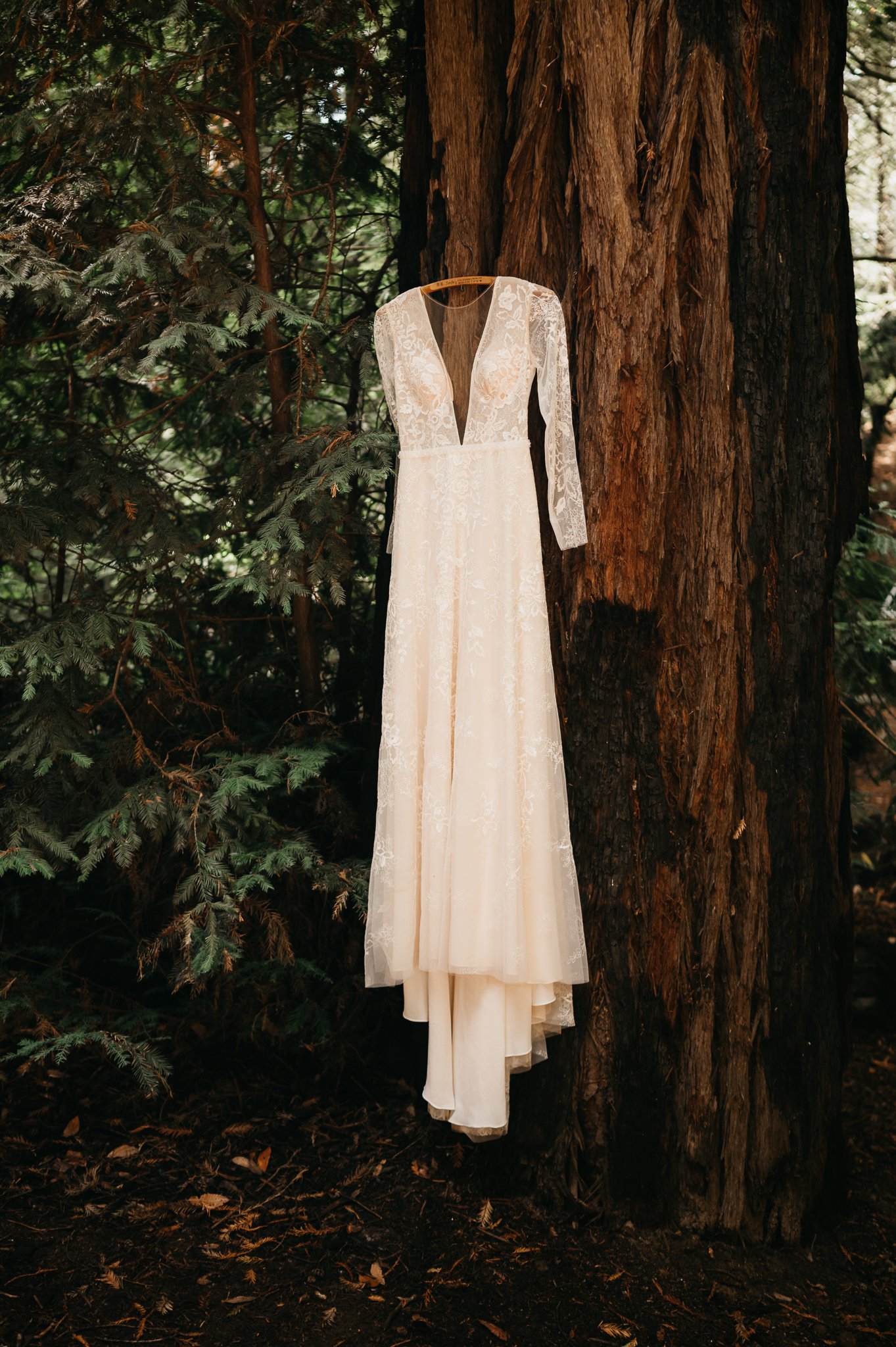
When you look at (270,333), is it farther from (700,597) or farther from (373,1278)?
(373,1278)

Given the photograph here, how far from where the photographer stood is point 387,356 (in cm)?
236

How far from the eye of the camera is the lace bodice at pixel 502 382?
2.20 meters

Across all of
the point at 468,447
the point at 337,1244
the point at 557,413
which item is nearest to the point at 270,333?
the point at 468,447

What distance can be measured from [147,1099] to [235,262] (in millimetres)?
2819

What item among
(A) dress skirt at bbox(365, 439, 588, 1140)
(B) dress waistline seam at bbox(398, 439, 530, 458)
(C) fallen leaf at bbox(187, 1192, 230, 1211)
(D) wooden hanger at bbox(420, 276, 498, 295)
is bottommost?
(C) fallen leaf at bbox(187, 1192, 230, 1211)

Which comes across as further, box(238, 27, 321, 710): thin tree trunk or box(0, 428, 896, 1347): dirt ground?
box(238, 27, 321, 710): thin tree trunk

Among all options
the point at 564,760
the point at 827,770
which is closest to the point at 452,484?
the point at 564,760

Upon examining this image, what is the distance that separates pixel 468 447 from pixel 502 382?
17 centimetres

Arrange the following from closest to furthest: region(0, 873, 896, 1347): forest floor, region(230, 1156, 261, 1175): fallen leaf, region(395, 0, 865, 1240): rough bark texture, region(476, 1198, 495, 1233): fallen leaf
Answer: region(0, 873, 896, 1347): forest floor
region(395, 0, 865, 1240): rough bark texture
region(476, 1198, 495, 1233): fallen leaf
region(230, 1156, 261, 1175): fallen leaf

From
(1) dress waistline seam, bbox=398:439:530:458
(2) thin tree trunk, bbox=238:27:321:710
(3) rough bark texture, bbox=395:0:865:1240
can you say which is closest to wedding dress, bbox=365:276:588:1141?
(1) dress waistline seam, bbox=398:439:530:458

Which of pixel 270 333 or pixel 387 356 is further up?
pixel 270 333

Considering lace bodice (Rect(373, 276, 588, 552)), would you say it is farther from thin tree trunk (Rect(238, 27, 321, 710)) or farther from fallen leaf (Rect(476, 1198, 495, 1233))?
fallen leaf (Rect(476, 1198, 495, 1233))

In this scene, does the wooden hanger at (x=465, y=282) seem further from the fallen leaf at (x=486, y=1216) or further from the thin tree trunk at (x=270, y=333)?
the fallen leaf at (x=486, y=1216)

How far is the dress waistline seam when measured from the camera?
222 cm
